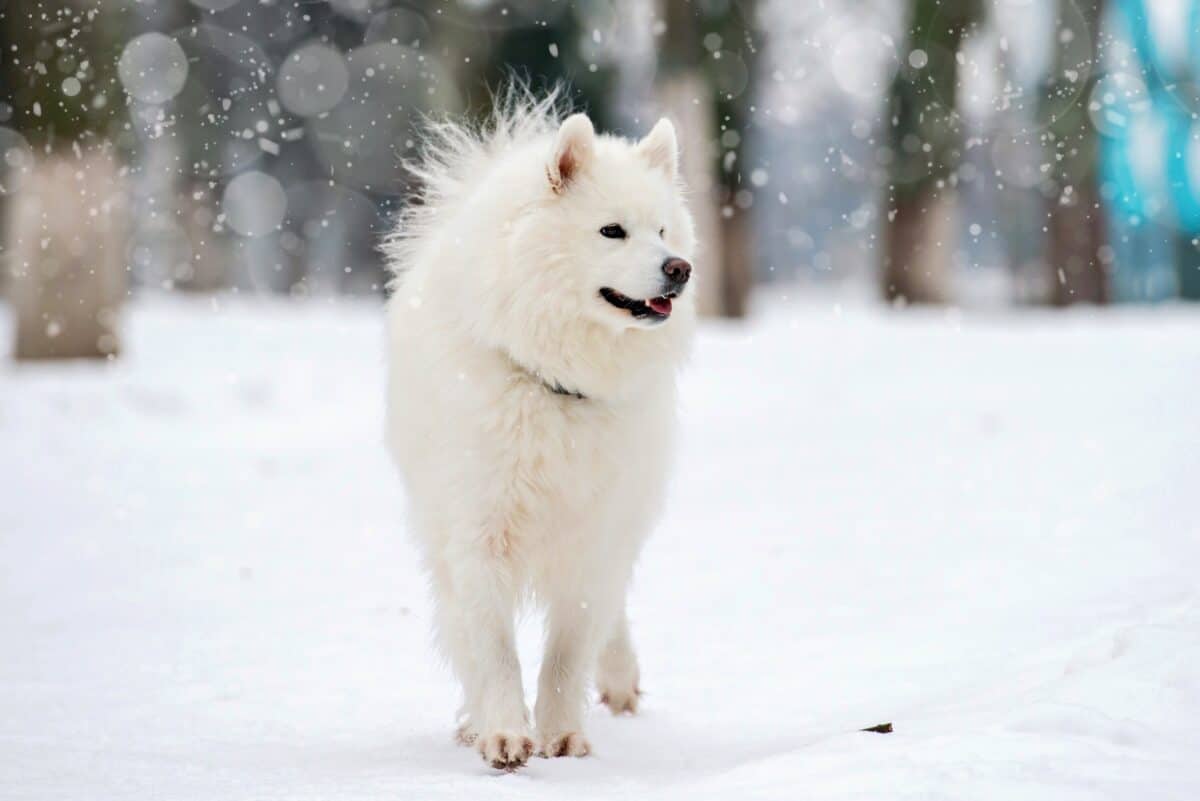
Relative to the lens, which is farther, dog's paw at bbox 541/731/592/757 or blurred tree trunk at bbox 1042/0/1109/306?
blurred tree trunk at bbox 1042/0/1109/306

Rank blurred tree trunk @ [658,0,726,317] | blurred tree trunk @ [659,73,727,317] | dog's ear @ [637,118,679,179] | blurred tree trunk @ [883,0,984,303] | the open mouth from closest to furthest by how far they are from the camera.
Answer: the open mouth → dog's ear @ [637,118,679,179] → blurred tree trunk @ [659,73,727,317] → blurred tree trunk @ [658,0,726,317] → blurred tree trunk @ [883,0,984,303]

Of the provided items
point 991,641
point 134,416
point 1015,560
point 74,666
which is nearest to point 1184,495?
point 1015,560

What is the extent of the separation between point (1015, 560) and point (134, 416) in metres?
9.02

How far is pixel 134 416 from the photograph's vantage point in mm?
13047

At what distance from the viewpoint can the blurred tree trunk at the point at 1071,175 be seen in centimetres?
1853

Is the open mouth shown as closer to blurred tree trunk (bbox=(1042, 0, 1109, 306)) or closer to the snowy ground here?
the snowy ground

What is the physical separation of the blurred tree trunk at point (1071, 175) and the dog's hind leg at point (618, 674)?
14.6 m

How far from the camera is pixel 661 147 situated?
4859mm

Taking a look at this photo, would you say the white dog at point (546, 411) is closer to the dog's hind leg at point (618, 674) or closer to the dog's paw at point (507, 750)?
the dog's paw at point (507, 750)

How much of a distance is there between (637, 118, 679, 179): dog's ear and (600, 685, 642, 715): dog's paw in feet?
6.44

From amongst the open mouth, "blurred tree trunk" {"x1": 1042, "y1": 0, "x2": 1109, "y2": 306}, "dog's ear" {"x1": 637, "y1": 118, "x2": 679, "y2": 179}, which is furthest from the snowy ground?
"blurred tree trunk" {"x1": 1042, "y1": 0, "x2": 1109, "y2": 306}

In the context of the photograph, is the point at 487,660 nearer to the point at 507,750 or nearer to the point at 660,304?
the point at 507,750

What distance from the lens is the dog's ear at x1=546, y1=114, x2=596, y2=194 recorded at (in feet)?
14.6

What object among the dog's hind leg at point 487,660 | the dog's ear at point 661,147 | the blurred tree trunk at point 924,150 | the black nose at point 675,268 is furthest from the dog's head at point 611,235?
the blurred tree trunk at point 924,150
